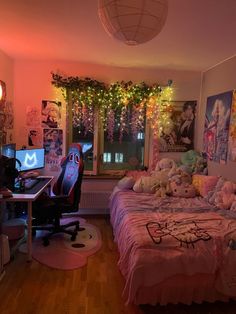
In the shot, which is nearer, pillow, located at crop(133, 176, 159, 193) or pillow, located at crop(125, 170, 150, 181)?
pillow, located at crop(133, 176, 159, 193)

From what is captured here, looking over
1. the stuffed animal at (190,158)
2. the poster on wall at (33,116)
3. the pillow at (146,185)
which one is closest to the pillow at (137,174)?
the pillow at (146,185)

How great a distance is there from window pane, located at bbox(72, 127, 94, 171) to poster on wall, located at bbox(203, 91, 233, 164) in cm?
182

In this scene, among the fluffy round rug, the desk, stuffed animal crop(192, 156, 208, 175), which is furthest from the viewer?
stuffed animal crop(192, 156, 208, 175)

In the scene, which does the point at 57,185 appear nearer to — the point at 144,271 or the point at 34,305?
the point at 34,305

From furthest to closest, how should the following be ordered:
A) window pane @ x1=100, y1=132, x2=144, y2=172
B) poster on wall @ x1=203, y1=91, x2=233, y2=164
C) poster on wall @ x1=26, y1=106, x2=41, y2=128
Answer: window pane @ x1=100, y1=132, x2=144, y2=172 < poster on wall @ x1=26, y1=106, x2=41, y2=128 < poster on wall @ x1=203, y1=91, x2=233, y2=164

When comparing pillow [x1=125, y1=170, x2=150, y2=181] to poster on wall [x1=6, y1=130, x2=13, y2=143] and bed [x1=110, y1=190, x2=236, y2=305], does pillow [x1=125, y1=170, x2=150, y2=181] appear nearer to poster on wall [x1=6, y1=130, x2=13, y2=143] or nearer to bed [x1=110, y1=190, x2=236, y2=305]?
bed [x1=110, y1=190, x2=236, y2=305]

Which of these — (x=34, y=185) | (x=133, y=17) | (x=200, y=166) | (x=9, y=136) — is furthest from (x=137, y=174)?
(x=133, y=17)

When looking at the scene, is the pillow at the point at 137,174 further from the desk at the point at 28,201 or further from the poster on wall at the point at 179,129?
the desk at the point at 28,201

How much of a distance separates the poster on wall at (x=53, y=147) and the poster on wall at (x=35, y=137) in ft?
0.20

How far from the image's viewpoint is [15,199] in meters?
2.74

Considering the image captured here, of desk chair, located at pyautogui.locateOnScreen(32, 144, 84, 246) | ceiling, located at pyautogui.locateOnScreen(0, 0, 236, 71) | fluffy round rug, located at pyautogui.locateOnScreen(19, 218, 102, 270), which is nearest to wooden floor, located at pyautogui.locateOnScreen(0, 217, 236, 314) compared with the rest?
fluffy round rug, located at pyautogui.locateOnScreen(19, 218, 102, 270)

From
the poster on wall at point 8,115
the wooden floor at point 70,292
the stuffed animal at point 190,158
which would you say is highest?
the poster on wall at point 8,115

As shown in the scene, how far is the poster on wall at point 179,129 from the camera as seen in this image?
14.4ft

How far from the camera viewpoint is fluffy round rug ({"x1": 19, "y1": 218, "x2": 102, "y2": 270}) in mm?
2871
